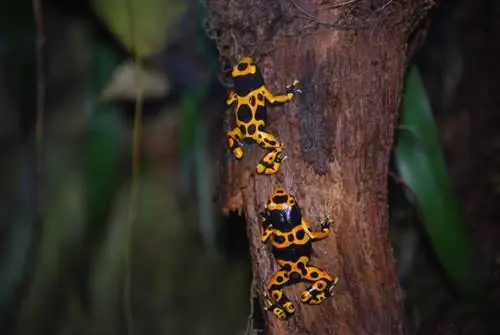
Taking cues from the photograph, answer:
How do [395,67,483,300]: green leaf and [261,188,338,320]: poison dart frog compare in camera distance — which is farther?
[395,67,483,300]: green leaf

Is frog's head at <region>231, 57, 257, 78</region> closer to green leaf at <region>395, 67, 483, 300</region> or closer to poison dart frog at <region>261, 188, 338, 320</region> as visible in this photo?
poison dart frog at <region>261, 188, 338, 320</region>

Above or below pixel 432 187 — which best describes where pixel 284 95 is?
above

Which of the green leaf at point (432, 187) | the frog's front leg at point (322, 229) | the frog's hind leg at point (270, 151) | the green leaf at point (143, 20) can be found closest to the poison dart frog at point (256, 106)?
the frog's hind leg at point (270, 151)

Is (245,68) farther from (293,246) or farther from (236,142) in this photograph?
(293,246)

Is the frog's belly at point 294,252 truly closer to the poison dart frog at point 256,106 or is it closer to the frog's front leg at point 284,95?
the poison dart frog at point 256,106

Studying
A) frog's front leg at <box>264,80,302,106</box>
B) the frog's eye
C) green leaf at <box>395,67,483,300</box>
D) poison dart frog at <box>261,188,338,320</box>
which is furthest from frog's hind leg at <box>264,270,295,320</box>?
green leaf at <box>395,67,483,300</box>

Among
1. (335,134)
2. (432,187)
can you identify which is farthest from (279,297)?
(432,187)
